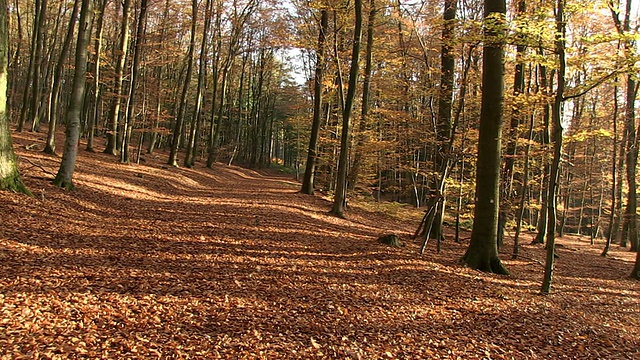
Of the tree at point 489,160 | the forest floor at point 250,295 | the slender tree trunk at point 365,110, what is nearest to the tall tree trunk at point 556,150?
the forest floor at point 250,295

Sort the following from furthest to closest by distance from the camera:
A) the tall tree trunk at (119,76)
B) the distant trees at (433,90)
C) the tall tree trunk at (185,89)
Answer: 1. the tall tree trunk at (185,89)
2. the tall tree trunk at (119,76)
3. the distant trees at (433,90)

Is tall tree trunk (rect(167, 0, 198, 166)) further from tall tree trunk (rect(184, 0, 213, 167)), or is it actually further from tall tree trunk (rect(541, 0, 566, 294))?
tall tree trunk (rect(541, 0, 566, 294))

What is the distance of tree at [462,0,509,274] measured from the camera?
8.62 meters

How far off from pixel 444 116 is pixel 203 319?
10177mm

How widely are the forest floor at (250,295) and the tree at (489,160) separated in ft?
2.05

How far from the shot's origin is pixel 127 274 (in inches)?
211

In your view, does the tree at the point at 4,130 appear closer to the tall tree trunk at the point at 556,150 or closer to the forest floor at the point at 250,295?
the forest floor at the point at 250,295

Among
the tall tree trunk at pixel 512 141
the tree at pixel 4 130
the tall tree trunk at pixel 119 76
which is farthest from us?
the tall tree trunk at pixel 119 76

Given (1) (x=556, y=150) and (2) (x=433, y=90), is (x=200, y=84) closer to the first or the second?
(2) (x=433, y=90)

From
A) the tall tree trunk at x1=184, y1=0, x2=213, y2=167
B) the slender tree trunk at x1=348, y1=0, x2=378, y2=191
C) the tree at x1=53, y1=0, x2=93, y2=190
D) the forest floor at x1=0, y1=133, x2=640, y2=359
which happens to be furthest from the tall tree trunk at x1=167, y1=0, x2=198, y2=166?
the tree at x1=53, y1=0, x2=93, y2=190

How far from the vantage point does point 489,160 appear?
8711mm

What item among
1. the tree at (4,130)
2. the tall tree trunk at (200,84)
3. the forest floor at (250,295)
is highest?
the tall tree trunk at (200,84)

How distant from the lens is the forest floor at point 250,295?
13.0ft

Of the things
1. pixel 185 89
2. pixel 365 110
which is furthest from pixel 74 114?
pixel 365 110
